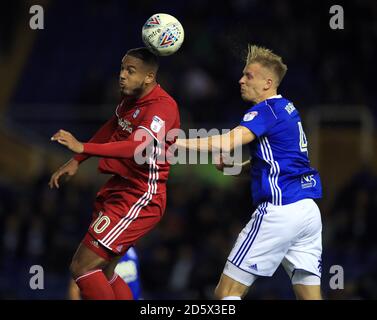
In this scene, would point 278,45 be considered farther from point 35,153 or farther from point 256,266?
point 256,266

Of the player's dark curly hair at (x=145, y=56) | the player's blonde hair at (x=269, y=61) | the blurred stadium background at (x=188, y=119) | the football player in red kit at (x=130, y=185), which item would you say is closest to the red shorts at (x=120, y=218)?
the football player in red kit at (x=130, y=185)

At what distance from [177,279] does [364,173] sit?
2814mm

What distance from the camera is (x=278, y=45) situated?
53.6 ft

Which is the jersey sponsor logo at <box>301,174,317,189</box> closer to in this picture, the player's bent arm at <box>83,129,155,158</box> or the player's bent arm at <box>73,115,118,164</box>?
the player's bent arm at <box>83,129,155,158</box>

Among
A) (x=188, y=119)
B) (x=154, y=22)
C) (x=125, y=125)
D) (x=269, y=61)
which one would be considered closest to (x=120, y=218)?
(x=125, y=125)

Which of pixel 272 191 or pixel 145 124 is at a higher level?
pixel 145 124

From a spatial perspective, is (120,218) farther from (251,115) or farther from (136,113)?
(251,115)

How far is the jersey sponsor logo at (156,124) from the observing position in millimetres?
7664

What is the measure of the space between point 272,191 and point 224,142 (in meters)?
0.54

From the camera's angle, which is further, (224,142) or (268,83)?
(268,83)

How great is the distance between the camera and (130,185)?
312 inches

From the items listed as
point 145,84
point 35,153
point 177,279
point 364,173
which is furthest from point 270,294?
point 35,153

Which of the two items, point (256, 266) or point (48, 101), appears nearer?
point (256, 266)

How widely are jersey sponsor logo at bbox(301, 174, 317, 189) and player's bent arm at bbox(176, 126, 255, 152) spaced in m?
0.56
